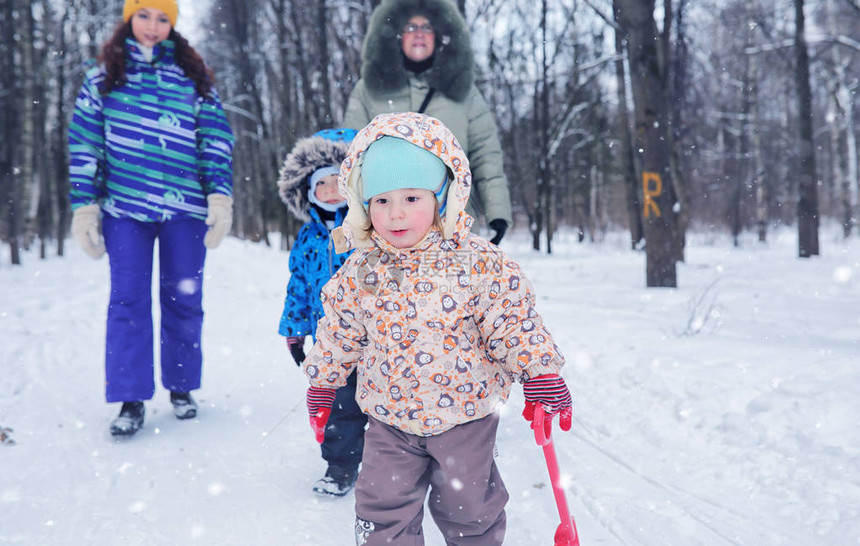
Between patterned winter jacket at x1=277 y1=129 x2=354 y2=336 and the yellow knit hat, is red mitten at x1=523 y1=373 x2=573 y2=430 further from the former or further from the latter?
the yellow knit hat

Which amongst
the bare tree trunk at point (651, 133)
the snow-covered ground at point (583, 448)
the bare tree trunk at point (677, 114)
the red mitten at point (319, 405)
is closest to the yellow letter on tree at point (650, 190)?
the bare tree trunk at point (651, 133)

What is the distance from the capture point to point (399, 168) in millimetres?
1722

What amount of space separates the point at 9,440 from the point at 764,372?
3.96 m

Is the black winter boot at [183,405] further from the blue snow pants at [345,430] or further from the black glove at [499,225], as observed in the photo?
the black glove at [499,225]

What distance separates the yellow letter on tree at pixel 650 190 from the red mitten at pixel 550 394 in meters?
6.03

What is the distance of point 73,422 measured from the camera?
3.39 meters

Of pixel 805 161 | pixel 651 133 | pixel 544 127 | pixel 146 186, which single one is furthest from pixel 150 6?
pixel 544 127

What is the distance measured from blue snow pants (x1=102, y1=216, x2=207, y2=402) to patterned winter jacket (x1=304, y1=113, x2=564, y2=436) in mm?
1900

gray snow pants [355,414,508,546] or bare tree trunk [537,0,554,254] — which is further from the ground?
bare tree trunk [537,0,554,254]

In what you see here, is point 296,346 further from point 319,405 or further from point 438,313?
point 438,313

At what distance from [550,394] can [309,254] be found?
4.58ft

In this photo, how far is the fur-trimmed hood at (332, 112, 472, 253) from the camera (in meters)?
1.75

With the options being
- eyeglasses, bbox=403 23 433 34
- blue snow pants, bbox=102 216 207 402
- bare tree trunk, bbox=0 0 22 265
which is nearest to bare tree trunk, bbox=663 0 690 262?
eyeglasses, bbox=403 23 433 34

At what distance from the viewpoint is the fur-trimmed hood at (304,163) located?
270 cm
